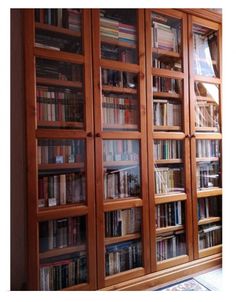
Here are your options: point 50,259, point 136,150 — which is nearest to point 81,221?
point 50,259

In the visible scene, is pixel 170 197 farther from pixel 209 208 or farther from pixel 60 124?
pixel 60 124

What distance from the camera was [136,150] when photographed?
1.47 meters

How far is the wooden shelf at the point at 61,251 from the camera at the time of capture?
124 centimetres

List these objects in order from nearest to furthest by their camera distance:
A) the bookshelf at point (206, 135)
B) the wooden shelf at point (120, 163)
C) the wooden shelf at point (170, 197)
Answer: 1. the wooden shelf at point (120, 163)
2. the wooden shelf at point (170, 197)
3. the bookshelf at point (206, 135)

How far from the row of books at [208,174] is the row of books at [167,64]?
77 centimetres

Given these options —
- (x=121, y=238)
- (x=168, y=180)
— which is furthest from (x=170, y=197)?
(x=121, y=238)

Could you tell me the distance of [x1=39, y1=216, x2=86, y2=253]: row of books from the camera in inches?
48.8

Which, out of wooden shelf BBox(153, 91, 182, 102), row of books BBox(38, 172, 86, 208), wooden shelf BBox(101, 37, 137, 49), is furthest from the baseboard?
wooden shelf BBox(101, 37, 137, 49)

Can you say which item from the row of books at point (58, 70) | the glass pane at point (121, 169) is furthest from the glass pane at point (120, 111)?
the row of books at point (58, 70)

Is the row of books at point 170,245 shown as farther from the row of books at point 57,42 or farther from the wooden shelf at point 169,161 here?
the row of books at point 57,42

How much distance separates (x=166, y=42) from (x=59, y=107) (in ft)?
3.07

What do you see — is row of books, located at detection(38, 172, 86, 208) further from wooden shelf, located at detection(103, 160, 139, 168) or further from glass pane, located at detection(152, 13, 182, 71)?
glass pane, located at detection(152, 13, 182, 71)

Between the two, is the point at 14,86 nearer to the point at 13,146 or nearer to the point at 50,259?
the point at 13,146

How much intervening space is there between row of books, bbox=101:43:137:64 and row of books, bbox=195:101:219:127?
63cm
